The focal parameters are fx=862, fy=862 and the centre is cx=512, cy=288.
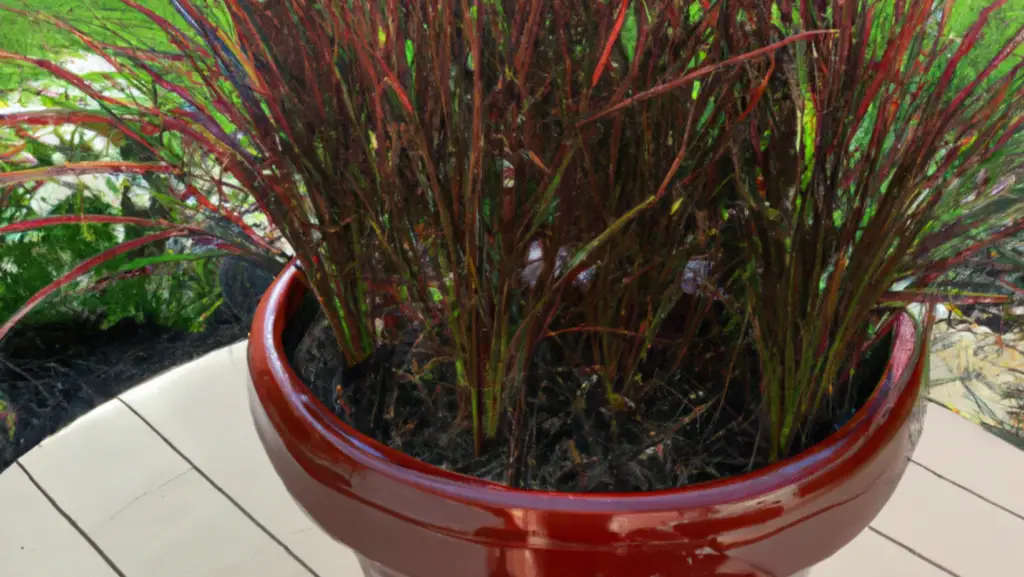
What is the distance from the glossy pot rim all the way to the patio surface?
246mm

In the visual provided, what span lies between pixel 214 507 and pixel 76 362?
2.07ft

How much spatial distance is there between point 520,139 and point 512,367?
104mm

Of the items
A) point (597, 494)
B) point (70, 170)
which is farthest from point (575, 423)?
point (70, 170)

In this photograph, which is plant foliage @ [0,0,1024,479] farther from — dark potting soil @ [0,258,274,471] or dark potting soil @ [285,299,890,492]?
dark potting soil @ [0,258,274,471]

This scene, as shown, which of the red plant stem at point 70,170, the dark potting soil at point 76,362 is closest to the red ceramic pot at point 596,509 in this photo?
the red plant stem at point 70,170

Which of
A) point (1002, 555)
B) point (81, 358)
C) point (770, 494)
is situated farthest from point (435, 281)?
point (81, 358)

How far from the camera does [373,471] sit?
0.35 m

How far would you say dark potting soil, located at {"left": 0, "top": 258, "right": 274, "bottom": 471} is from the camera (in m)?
1.09

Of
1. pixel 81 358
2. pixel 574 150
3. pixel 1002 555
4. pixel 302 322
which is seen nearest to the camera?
pixel 574 150

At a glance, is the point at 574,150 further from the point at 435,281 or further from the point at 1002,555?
the point at 1002,555

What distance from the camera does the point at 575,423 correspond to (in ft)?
1.39

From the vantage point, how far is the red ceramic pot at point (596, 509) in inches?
12.9

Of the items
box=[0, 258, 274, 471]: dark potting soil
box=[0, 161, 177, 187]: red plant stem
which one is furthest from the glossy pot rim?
box=[0, 258, 274, 471]: dark potting soil

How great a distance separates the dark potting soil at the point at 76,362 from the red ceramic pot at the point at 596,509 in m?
0.71
